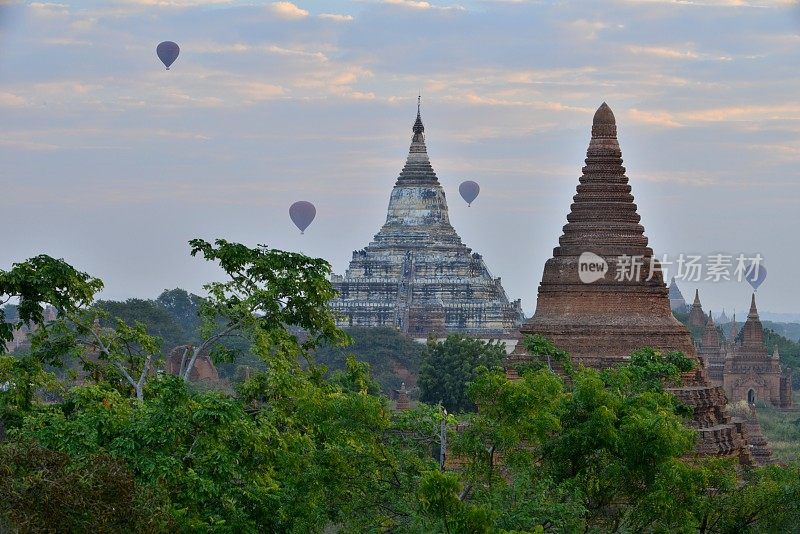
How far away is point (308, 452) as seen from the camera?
87.3ft

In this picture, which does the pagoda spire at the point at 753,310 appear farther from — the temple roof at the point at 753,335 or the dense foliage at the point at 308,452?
the dense foliage at the point at 308,452

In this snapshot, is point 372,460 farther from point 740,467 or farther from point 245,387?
point 740,467

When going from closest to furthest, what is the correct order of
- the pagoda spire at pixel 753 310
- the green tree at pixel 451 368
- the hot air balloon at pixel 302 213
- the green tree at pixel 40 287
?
the green tree at pixel 40 287
the green tree at pixel 451 368
the pagoda spire at pixel 753 310
the hot air balloon at pixel 302 213

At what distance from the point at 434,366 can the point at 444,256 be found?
58.0m

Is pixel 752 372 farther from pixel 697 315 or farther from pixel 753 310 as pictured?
pixel 697 315

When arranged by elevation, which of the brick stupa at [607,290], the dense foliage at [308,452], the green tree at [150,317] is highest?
the green tree at [150,317]

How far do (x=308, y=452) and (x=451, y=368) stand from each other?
42.4 meters

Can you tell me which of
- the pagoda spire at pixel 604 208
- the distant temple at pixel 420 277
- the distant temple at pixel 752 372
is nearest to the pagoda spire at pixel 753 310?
the distant temple at pixel 752 372

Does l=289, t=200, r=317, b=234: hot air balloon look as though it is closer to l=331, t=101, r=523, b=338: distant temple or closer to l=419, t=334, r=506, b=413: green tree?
l=331, t=101, r=523, b=338: distant temple

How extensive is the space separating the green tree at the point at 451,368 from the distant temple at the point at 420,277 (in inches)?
1820

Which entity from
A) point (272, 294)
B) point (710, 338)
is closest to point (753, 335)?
point (710, 338)

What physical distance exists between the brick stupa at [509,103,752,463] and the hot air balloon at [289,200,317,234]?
7684cm

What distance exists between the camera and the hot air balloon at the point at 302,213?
396 ft

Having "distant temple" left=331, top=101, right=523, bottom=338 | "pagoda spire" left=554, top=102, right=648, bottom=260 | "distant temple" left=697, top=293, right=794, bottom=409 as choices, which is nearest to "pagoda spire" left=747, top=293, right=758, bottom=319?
"distant temple" left=697, top=293, right=794, bottom=409
